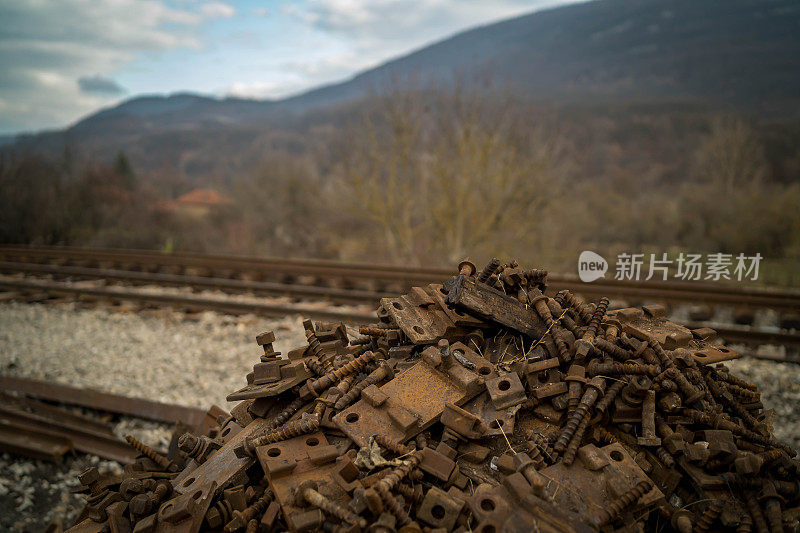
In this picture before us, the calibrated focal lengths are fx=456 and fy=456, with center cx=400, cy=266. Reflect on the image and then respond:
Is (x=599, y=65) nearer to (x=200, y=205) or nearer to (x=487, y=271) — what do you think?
(x=200, y=205)

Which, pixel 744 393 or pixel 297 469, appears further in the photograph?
pixel 744 393

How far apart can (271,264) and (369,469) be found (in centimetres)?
1004

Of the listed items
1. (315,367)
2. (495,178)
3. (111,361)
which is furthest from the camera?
(495,178)

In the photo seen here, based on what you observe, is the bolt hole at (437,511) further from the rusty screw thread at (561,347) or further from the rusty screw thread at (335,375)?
the rusty screw thread at (561,347)

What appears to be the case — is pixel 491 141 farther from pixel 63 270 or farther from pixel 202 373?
pixel 63 270

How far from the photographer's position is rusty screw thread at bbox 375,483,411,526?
6.73 ft

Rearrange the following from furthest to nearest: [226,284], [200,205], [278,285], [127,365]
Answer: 1. [200,205]
2. [226,284]
3. [278,285]
4. [127,365]

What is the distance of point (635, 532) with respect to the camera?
2.12 m

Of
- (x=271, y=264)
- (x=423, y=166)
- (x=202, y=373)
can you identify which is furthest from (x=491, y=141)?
(x=202, y=373)

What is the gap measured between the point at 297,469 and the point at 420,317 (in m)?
1.26

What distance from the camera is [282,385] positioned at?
2879mm

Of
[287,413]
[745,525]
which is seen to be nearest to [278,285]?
[287,413]

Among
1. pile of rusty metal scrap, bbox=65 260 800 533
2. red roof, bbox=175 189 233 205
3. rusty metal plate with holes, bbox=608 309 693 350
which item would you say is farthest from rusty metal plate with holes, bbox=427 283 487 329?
red roof, bbox=175 189 233 205

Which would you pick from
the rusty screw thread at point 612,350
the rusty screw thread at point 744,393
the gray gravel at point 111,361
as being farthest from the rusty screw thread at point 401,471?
the gray gravel at point 111,361
